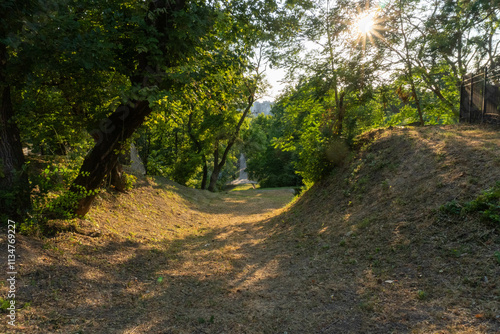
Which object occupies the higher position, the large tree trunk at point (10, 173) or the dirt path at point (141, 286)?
the large tree trunk at point (10, 173)

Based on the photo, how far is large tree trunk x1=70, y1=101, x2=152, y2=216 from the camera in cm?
637

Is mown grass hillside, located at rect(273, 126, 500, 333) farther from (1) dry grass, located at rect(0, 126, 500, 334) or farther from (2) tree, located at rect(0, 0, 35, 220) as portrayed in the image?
(2) tree, located at rect(0, 0, 35, 220)

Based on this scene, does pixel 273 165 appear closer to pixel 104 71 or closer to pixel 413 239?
pixel 104 71

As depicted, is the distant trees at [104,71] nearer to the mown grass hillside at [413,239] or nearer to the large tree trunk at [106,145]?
the large tree trunk at [106,145]

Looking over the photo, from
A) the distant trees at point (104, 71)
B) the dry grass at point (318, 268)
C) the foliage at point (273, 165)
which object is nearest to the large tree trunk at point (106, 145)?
the distant trees at point (104, 71)

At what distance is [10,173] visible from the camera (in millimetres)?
5074

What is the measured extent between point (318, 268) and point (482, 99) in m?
8.84

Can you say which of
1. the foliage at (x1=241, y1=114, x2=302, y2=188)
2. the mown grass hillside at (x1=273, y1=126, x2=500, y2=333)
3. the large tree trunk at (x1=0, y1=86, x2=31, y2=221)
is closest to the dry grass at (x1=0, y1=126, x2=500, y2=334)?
the mown grass hillside at (x1=273, y1=126, x2=500, y2=333)

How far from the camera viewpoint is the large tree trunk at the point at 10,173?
16.2ft

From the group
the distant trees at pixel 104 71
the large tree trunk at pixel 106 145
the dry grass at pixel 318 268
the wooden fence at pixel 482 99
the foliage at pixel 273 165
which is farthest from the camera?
the foliage at pixel 273 165

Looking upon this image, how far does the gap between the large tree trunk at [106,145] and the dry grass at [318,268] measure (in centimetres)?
93

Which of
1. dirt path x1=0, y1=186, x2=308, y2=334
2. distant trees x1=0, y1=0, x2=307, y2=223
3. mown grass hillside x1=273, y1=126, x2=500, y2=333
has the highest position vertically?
distant trees x1=0, y1=0, x2=307, y2=223

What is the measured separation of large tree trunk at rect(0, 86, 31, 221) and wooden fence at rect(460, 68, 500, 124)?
1243cm

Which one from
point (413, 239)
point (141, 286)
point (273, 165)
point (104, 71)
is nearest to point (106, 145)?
point (104, 71)
